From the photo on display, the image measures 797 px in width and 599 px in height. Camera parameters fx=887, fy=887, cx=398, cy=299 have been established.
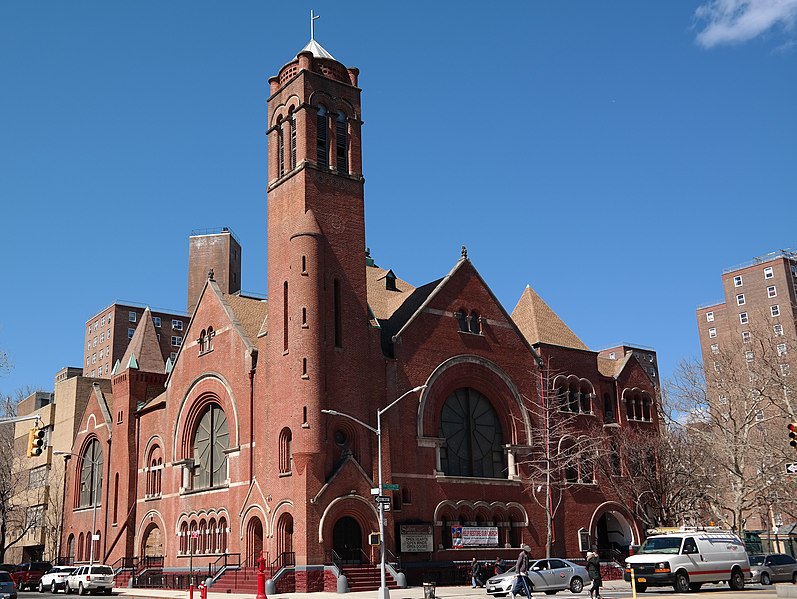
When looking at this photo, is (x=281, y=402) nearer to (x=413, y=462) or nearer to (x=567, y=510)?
(x=413, y=462)

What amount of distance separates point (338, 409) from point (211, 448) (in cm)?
1289

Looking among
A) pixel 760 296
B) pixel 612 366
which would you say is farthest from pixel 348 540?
pixel 760 296

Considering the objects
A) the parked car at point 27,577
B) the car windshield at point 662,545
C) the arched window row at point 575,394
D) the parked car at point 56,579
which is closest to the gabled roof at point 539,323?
the arched window row at point 575,394

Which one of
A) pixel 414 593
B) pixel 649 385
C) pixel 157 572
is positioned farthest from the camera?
pixel 649 385

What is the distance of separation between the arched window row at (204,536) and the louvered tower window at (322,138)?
2210 cm

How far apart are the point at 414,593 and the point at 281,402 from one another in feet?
42.5

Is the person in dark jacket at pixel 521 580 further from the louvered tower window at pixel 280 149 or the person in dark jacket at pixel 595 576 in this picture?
the louvered tower window at pixel 280 149

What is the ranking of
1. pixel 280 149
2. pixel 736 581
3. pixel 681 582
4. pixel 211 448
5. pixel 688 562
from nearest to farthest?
pixel 681 582, pixel 688 562, pixel 736 581, pixel 280 149, pixel 211 448

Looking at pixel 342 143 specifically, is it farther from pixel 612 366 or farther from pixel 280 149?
pixel 612 366

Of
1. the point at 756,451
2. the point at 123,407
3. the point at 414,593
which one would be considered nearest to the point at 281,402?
the point at 414,593

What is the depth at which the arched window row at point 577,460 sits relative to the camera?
56.8 meters

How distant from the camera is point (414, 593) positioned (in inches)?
1603

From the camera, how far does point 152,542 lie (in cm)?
6134

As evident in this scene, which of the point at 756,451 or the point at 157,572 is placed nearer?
the point at 756,451
